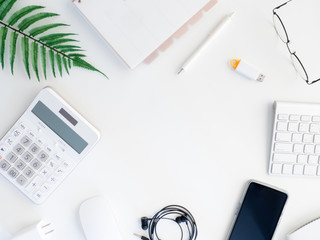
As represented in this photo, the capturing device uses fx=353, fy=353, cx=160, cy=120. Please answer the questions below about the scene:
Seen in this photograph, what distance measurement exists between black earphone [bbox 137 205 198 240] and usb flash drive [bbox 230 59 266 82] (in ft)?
1.13

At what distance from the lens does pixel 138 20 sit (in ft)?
2.47

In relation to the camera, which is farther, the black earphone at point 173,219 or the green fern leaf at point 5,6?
the black earphone at point 173,219

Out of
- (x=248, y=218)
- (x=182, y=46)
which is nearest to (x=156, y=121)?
(x=182, y=46)

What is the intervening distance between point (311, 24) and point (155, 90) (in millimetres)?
373

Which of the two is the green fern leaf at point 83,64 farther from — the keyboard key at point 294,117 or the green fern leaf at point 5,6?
the keyboard key at point 294,117

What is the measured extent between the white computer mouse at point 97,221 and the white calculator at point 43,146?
91 millimetres

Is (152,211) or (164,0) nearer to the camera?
(164,0)

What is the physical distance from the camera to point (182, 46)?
2.58 ft

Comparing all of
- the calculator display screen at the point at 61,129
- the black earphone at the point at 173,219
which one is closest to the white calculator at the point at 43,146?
the calculator display screen at the point at 61,129

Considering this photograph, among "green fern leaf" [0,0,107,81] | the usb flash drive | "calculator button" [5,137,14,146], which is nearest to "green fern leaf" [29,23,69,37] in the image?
"green fern leaf" [0,0,107,81]

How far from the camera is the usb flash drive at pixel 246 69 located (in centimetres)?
78

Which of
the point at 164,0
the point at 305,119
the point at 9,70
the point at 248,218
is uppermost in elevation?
the point at 9,70

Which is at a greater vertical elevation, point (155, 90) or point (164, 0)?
point (164, 0)

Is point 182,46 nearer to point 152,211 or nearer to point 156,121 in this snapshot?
point 156,121
